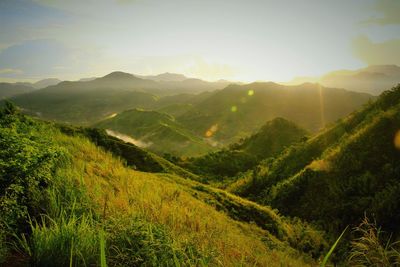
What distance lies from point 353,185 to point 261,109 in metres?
Result: 142

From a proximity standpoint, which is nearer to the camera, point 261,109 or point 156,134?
point 156,134

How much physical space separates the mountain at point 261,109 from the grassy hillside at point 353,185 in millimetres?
89641

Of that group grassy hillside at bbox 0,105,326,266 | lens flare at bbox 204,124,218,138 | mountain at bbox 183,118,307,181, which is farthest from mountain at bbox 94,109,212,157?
grassy hillside at bbox 0,105,326,266

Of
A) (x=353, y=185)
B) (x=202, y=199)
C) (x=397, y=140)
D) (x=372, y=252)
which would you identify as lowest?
(x=353, y=185)

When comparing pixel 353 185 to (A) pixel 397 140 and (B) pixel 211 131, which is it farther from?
(B) pixel 211 131

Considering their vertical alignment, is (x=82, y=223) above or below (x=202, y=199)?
above

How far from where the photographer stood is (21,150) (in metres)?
4.95

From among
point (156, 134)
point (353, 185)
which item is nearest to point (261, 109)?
point (156, 134)

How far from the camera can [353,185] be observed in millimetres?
16156

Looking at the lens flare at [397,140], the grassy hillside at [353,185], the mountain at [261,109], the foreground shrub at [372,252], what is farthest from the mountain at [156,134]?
the foreground shrub at [372,252]

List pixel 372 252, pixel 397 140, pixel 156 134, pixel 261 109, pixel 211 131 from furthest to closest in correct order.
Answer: pixel 261 109, pixel 211 131, pixel 156 134, pixel 397 140, pixel 372 252

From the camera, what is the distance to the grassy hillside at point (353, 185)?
1420 centimetres

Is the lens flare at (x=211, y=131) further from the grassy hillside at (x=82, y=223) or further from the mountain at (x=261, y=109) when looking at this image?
the grassy hillside at (x=82, y=223)

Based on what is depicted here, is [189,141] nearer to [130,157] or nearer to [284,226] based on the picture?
[130,157]
